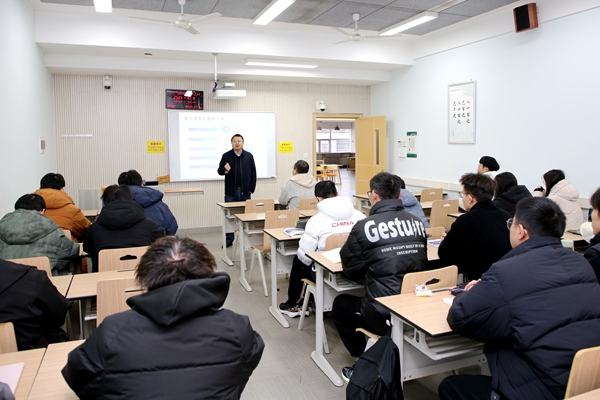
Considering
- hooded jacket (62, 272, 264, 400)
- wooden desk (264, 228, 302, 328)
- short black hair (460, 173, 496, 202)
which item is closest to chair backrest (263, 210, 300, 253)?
wooden desk (264, 228, 302, 328)

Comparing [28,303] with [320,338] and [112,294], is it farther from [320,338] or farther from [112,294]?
[320,338]

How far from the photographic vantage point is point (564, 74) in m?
5.11

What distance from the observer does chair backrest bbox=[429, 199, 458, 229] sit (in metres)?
5.43

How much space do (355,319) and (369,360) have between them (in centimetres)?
65

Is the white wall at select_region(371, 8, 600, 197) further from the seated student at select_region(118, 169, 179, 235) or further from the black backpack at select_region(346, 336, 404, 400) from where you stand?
the seated student at select_region(118, 169, 179, 235)

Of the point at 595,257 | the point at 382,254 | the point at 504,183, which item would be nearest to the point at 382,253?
the point at 382,254

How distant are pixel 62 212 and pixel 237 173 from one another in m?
2.98

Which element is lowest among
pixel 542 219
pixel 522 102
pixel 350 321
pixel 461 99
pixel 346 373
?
pixel 346 373

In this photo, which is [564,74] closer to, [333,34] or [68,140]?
[333,34]

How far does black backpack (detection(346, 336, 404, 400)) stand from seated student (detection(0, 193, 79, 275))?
2.15m

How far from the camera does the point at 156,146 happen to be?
7316mm

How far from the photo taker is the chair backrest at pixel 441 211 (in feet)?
17.8

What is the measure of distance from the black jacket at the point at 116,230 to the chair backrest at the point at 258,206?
6.66 ft

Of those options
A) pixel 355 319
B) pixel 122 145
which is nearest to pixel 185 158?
pixel 122 145
